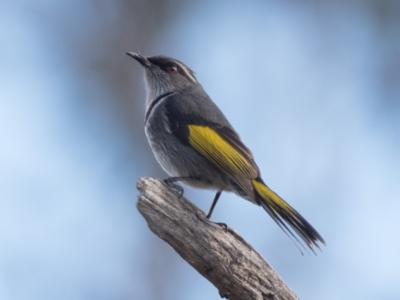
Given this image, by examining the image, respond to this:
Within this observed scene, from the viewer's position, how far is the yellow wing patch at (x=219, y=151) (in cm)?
566

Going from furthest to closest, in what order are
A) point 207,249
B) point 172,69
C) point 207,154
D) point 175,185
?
point 172,69 < point 207,154 < point 175,185 < point 207,249

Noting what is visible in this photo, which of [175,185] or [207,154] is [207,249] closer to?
[175,185]

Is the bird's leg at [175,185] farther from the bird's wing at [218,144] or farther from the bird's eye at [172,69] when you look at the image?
the bird's eye at [172,69]

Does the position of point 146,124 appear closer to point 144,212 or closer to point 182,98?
point 182,98

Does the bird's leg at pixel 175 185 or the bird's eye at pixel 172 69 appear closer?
the bird's leg at pixel 175 185

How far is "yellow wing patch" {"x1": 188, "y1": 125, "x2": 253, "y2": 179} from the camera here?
5664 millimetres

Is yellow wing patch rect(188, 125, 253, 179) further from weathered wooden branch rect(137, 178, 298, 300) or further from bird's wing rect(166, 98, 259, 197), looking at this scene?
weathered wooden branch rect(137, 178, 298, 300)

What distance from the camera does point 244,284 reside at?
4.86 meters

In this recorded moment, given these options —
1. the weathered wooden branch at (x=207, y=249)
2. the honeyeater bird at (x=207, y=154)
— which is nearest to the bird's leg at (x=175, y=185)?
the honeyeater bird at (x=207, y=154)

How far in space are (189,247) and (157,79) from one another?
9.22ft

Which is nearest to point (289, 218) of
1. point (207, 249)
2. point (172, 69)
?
point (207, 249)

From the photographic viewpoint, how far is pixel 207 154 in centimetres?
580

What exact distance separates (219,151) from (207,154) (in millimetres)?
109

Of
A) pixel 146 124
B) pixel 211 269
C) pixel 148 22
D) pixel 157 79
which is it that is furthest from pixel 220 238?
pixel 148 22
